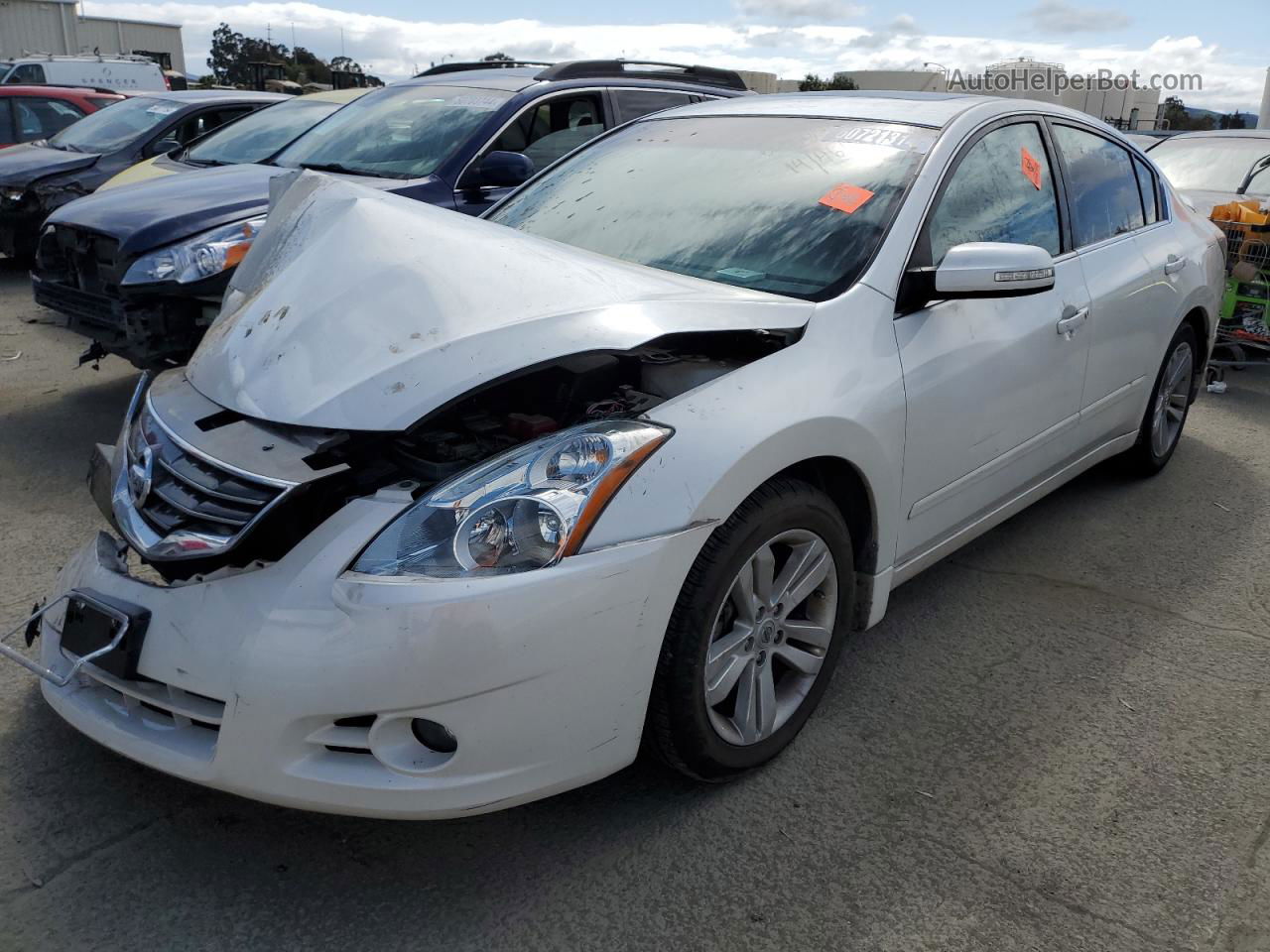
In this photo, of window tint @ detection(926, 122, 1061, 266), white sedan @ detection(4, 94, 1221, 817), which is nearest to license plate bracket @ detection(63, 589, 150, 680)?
white sedan @ detection(4, 94, 1221, 817)

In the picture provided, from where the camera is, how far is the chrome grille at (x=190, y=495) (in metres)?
2.18

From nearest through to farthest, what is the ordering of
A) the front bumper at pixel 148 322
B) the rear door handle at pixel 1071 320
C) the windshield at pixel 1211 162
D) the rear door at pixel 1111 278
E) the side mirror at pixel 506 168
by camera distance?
the rear door handle at pixel 1071 320, the rear door at pixel 1111 278, the front bumper at pixel 148 322, the side mirror at pixel 506 168, the windshield at pixel 1211 162

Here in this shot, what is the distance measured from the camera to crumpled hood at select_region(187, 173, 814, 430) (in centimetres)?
230

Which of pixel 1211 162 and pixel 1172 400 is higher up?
pixel 1211 162

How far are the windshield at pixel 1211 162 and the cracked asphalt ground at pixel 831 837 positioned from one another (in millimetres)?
6344

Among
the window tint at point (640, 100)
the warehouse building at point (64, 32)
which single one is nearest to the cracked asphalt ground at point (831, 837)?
the window tint at point (640, 100)

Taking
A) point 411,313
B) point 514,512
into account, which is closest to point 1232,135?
point 411,313

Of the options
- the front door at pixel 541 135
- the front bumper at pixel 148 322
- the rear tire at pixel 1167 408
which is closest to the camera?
the rear tire at pixel 1167 408

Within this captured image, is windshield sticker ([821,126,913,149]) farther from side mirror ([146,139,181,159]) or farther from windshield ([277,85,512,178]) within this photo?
side mirror ([146,139,181,159])

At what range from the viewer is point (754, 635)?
8.32 feet

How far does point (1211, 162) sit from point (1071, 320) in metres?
6.61

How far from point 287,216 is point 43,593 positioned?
1.46 metres

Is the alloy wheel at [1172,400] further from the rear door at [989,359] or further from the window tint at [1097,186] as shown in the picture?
the rear door at [989,359]

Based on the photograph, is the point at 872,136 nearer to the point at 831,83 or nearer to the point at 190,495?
the point at 190,495
